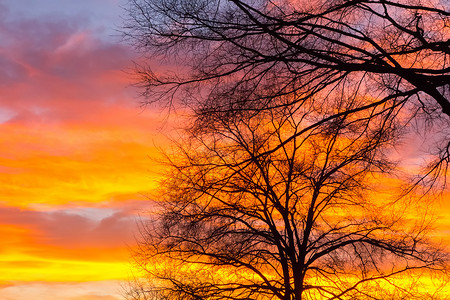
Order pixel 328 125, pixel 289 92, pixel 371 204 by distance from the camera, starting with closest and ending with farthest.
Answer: pixel 289 92 < pixel 328 125 < pixel 371 204

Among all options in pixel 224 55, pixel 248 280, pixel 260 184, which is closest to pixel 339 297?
pixel 248 280

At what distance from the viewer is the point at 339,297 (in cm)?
1589

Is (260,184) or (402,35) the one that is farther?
(260,184)

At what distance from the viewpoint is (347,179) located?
16.6 meters

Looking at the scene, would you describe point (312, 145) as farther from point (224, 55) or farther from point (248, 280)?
point (224, 55)

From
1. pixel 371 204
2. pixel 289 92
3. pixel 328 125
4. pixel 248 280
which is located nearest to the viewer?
pixel 289 92

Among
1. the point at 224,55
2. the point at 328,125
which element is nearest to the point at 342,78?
the point at 328,125

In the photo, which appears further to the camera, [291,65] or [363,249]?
[363,249]

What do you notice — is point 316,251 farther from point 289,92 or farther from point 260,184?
point 289,92

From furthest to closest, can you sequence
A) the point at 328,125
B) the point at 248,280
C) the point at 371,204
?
the point at 371,204
the point at 248,280
the point at 328,125

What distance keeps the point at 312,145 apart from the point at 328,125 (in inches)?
333

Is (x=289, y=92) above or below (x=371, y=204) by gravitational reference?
below

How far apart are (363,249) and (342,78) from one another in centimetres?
882

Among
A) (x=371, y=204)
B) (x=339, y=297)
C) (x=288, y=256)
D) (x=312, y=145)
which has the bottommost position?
(x=339, y=297)
